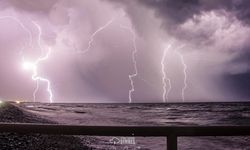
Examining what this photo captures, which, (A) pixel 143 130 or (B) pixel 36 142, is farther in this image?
(B) pixel 36 142

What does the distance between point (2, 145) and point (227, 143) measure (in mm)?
16974

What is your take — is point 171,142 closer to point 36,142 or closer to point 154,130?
point 154,130

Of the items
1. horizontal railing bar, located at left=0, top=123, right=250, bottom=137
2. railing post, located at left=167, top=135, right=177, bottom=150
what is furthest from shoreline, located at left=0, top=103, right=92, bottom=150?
railing post, located at left=167, top=135, right=177, bottom=150

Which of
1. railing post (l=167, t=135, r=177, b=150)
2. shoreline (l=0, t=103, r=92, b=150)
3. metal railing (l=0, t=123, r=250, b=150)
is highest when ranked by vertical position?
metal railing (l=0, t=123, r=250, b=150)

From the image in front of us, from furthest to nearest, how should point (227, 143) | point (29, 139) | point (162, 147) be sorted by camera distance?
1. point (227, 143)
2. point (162, 147)
3. point (29, 139)

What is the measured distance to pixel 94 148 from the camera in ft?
71.1

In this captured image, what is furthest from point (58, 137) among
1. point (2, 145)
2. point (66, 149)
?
point (2, 145)

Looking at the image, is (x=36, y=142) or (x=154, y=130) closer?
(x=154, y=130)

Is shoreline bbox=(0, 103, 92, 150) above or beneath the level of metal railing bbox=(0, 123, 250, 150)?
beneath

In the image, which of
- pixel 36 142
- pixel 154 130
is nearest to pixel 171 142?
pixel 154 130

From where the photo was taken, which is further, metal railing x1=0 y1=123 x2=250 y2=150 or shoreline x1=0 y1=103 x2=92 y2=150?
shoreline x1=0 y1=103 x2=92 y2=150

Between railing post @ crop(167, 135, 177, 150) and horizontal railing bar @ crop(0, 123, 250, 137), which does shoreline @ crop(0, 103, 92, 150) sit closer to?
horizontal railing bar @ crop(0, 123, 250, 137)

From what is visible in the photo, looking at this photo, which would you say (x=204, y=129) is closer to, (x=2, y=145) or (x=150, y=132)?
(x=150, y=132)

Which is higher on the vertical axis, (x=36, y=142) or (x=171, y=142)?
(x=171, y=142)
